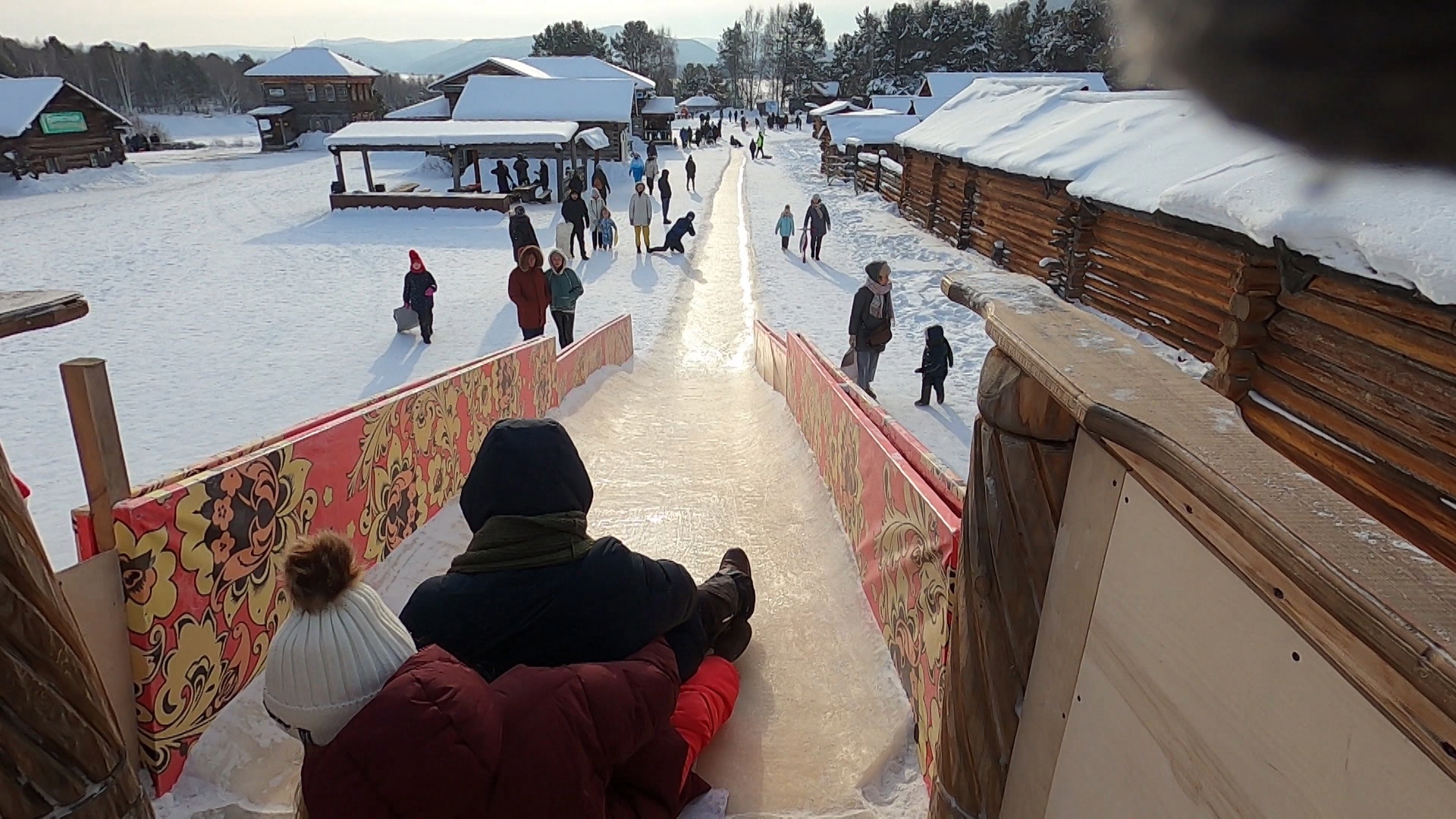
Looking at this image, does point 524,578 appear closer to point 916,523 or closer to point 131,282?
point 916,523

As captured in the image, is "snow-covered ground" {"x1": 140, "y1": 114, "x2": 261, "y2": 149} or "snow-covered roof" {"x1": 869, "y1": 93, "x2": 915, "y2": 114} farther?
"snow-covered ground" {"x1": 140, "y1": 114, "x2": 261, "y2": 149}

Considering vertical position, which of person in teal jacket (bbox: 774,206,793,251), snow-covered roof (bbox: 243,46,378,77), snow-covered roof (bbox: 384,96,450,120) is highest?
snow-covered roof (bbox: 243,46,378,77)

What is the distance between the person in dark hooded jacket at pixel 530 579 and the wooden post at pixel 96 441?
0.95 metres

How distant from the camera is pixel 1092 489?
1501 mm

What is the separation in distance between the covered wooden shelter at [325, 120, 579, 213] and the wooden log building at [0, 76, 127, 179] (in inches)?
537

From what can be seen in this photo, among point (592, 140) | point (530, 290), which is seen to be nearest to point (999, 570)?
point (530, 290)

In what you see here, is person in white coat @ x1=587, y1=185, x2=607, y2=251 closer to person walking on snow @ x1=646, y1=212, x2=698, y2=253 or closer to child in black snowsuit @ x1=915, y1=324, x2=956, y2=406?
person walking on snow @ x1=646, y1=212, x2=698, y2=253

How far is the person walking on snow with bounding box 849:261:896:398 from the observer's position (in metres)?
8.03

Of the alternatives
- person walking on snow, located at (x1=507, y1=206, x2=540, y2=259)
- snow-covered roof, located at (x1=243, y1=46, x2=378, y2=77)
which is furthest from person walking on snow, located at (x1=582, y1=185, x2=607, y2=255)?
snow-covered roof, located at (x1=243, y1=46, x2=378, y2=77)

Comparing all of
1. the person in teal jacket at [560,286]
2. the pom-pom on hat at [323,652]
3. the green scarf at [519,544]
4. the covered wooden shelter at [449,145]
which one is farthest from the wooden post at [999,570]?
the covered wooden shelter at [449,145]

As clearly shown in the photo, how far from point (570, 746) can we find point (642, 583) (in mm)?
750

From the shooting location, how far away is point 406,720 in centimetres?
157

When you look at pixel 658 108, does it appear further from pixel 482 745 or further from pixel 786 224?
pixel 482 745

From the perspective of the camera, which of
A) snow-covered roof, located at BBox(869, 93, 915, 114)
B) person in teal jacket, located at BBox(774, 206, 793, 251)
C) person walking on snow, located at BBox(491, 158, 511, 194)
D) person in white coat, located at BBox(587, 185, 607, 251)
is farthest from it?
snow-covered roof, located at BBox(869, 93, 915, 114)
